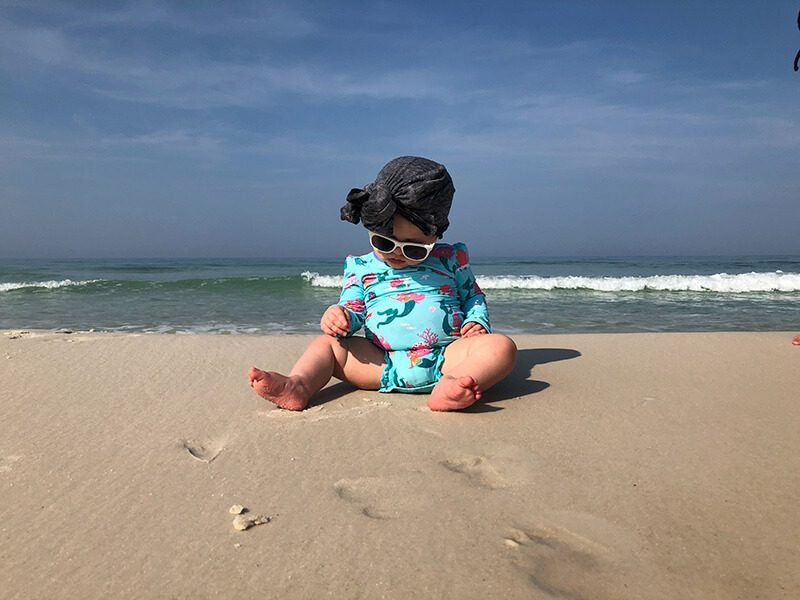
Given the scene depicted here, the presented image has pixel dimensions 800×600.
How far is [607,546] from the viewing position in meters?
1.29

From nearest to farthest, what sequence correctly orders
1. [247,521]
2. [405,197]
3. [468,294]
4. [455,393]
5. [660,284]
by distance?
[247,521] < [455,393] < [405,197] < [468,294] < [660,284]

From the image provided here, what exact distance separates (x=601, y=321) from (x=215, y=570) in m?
5.20

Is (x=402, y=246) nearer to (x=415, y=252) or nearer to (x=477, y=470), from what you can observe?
(x=415, y=252)

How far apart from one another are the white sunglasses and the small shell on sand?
1.35m

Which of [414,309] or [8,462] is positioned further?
[414,309]

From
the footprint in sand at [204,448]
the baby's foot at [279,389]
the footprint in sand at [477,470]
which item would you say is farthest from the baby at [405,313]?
the footprint in sand at [477,470]

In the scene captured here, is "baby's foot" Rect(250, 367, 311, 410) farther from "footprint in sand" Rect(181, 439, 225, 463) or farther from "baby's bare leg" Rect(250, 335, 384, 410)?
"footprint in sand" Rect(181, 439, 225, 463)

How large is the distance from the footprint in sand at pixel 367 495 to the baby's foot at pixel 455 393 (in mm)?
608

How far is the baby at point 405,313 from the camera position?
238 centimetres

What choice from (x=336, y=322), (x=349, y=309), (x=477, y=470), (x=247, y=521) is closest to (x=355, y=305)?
(x=349, y=309)

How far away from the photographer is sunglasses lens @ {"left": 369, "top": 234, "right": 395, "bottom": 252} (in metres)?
2.50

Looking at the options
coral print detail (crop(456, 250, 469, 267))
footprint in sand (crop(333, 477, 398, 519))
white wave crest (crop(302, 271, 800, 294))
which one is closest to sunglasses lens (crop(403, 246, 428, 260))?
coral print detail (crop(456, 250, 469, 267))

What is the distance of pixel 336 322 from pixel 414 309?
351mm

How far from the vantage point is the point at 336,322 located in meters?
2.52
